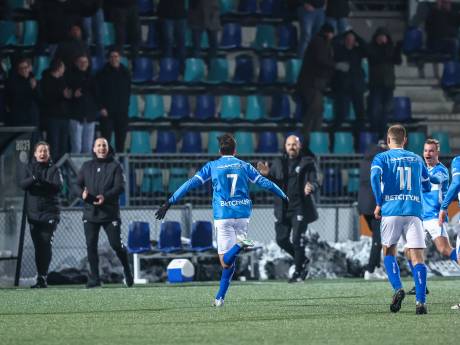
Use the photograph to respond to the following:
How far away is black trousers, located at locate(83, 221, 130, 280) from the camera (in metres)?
18.2

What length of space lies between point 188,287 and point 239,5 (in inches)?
462

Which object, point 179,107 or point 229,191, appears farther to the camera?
point 179,107

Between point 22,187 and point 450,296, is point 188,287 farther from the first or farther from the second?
point 450,296

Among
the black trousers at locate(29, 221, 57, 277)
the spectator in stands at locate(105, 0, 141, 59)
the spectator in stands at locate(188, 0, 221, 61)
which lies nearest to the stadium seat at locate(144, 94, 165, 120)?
the spectator in stands at locate(105, 0, 141, 59)

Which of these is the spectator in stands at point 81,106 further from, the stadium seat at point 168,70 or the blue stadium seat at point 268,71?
the blue stadium seat at point 268,71

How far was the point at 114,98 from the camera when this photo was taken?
23688mm

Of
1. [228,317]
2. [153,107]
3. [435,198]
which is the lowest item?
[228,317]

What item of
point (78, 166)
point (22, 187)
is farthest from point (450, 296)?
point (78, 166)

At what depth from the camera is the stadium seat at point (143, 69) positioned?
2648cm

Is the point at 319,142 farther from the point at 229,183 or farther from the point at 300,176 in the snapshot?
the point at 229,183

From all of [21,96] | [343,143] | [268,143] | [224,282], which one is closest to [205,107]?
[268,143]

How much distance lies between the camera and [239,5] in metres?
28.5

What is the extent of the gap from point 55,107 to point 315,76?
6111 mm

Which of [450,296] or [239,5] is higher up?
[239,5]
